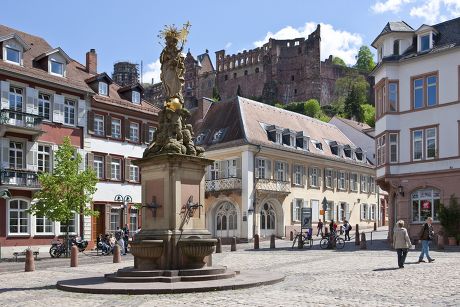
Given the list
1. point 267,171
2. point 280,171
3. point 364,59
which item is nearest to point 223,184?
point 267,171

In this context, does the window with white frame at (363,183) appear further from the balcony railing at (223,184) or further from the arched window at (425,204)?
the arched window at (425,204)

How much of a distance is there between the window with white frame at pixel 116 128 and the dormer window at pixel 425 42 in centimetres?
1978

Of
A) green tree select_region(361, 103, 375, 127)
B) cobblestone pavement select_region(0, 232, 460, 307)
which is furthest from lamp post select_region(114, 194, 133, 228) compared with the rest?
green tree select_region(361, 103, 375, 127)

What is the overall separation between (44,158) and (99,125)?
5.21 metres

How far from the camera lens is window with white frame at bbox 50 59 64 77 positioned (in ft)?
128

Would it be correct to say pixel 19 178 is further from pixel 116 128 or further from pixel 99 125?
pixel 116 128

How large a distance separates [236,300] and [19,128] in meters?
25.7

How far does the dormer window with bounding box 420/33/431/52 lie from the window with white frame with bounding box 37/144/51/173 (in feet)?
73.2

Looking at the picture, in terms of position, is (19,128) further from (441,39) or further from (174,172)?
(441,39)

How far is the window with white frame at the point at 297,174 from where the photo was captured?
2032 inches

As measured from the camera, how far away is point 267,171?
4866 centimetres

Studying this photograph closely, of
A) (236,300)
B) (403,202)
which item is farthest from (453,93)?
(236,300)

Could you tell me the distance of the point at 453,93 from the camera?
3462 cm

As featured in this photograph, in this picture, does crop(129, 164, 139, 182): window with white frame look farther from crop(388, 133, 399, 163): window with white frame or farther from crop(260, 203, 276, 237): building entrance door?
crop(388, 133, 399, 163): window with white frame
